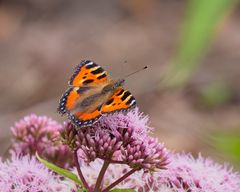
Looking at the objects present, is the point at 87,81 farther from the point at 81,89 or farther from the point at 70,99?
the point at 70,99

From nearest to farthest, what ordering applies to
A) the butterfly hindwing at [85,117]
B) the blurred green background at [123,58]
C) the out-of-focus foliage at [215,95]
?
the butterfly hindwing at [85,117] → the blurred green background at [123,58] → the out-of-focus foliage at [215,95]

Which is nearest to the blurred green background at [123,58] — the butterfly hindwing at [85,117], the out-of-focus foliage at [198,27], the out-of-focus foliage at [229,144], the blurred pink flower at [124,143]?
the blurred pink flower at [124,143]

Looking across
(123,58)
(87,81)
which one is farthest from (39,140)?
(123,58)

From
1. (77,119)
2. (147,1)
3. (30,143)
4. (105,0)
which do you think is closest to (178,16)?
(147,1)

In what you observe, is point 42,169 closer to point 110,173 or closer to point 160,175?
point 110,173

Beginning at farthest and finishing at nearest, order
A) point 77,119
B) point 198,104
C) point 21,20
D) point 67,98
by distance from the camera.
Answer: point 21,20 → point 198,104 → point 67,98 → point 77,119

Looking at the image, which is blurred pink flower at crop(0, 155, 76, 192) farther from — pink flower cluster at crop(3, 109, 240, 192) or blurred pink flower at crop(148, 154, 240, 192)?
blurred pink flower at crop(148, 154, 240, 192)

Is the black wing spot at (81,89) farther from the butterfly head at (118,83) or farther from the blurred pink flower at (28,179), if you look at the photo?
the blurred pink flower at (28,179)
